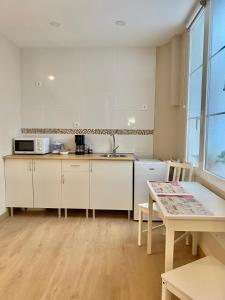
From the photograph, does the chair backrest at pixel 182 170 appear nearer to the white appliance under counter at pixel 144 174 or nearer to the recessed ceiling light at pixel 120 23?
the white appliance under counter at pixel 144 174

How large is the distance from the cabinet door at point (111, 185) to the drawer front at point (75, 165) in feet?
0.33

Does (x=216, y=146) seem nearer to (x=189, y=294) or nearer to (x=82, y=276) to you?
(x=189, y=294)

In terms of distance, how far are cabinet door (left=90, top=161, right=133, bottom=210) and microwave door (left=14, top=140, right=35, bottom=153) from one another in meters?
0.97

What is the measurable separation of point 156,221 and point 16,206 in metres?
2.02

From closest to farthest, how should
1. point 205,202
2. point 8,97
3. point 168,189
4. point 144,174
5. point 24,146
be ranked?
point 205,202 < point 168,189 < point 144,174 < point 8,97 < point 24,146

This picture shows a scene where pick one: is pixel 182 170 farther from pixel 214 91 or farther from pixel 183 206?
pixel 183 206

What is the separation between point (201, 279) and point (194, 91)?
2.30 meters

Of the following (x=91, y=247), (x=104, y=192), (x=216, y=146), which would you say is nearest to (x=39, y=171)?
(x=104, y=192)

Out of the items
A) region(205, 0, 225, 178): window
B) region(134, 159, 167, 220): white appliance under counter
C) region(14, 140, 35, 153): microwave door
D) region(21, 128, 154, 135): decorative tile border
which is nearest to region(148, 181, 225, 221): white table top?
region(205, 0, 225, 178): window

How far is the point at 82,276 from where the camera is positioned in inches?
86.3

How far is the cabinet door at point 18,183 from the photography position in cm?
359

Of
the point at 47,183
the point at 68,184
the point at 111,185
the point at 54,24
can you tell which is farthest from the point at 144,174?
the point at 54,24

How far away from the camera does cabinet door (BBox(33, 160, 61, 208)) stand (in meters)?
3.58

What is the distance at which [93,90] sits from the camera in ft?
13.1
